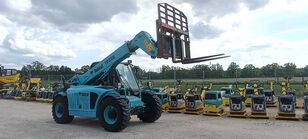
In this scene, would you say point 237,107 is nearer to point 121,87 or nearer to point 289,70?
point 121,87

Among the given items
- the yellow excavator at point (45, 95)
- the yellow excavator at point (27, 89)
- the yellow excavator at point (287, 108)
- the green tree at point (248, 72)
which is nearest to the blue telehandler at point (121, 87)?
the yellow excavator at point (287, 108)

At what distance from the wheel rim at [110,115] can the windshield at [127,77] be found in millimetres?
1348

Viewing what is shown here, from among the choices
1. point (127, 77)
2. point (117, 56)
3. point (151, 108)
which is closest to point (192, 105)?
point (151, 108)

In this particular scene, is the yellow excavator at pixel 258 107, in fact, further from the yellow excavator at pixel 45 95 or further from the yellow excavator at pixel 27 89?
the yellow excavator at pixel 27 89

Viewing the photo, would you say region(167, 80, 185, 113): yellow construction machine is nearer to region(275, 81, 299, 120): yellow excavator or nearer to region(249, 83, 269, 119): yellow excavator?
region(249, 83, 269, 119): yellow excavator

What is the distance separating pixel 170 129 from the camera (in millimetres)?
11953

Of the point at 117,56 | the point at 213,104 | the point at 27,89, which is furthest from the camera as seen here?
the point at 27,89

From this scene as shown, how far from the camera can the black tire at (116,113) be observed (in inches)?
449

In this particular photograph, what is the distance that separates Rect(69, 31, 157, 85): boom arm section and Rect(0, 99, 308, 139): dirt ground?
5.47 ft

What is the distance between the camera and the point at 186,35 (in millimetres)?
12555

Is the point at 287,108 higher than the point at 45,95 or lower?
lower

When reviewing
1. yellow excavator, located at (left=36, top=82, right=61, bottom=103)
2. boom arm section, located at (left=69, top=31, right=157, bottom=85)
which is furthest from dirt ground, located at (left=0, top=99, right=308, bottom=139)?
yellow excavator, located at (left=36, top=82, right=61, bottom=103)

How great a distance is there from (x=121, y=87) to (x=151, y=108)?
155 cm

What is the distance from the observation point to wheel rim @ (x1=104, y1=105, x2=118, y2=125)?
11.8 metres
